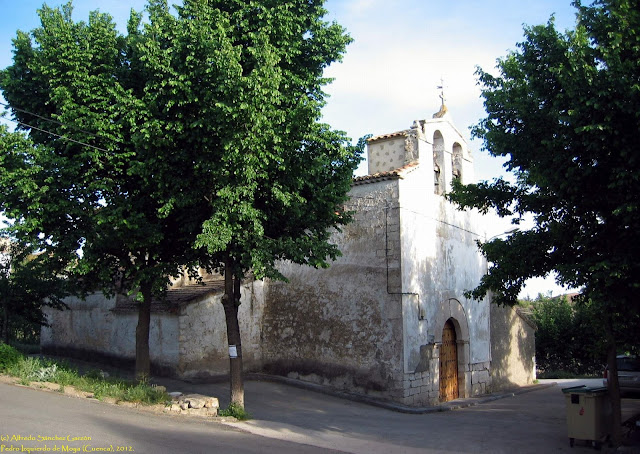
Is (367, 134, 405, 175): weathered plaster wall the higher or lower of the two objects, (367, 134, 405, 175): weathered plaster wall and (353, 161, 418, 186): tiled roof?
the higher

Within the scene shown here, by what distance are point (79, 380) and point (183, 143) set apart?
581cm

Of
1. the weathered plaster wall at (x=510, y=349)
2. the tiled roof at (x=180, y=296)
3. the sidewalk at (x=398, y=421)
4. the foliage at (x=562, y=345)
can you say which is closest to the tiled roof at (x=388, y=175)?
the tiled roof at (x=180, y=296)

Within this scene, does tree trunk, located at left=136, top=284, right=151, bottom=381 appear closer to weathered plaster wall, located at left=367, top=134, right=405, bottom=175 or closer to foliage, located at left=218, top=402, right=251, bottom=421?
foliage, located at left=218, top=402, right=251, bottom=421

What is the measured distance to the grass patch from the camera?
11000mm

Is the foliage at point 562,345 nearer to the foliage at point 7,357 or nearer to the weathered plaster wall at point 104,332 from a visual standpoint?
the weathered plaster wall at point 104,332

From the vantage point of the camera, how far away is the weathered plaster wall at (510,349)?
18.8 metres

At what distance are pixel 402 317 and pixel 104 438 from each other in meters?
8.18

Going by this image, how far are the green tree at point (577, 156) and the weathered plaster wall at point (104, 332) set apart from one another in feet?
31.8

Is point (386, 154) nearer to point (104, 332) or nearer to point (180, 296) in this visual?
point (180, 296)

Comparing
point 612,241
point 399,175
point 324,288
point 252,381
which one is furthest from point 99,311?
point 612,241

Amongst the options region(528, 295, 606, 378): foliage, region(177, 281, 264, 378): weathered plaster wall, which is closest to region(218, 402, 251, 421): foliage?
region(177, 281, 264, 378): weathered plaster wall

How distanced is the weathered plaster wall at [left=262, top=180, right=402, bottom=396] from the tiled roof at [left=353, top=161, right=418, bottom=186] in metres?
0.17

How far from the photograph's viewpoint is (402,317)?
46.3ft

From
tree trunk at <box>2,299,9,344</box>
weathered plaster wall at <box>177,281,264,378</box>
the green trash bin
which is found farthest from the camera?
tree trunk at <box>2,299,9,344</box>
